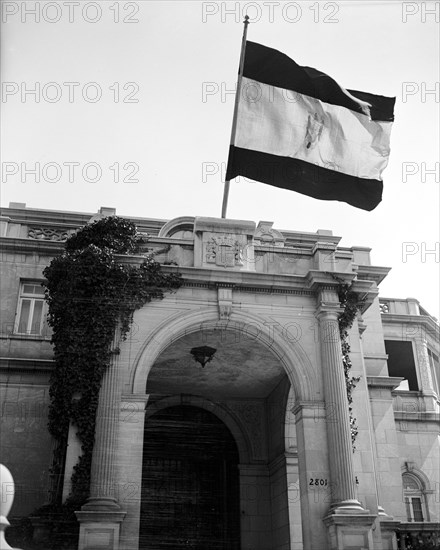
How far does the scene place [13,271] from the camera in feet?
65.0

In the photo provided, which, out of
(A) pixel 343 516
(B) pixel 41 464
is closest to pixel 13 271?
(B) pixel 41 464

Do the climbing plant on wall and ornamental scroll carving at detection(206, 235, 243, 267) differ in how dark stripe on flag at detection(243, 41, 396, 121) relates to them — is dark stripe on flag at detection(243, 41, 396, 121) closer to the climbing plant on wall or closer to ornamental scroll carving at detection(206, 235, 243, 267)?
ornamental scroll carving at detection(206, 235, 243, 267)

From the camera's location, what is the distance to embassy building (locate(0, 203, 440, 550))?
14.2m

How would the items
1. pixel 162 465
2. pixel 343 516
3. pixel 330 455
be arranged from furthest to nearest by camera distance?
pixel 162 465
pixel 330 455
pixel 343 516

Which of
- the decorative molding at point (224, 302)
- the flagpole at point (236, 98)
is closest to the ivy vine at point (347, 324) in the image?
the decorative molding at point (224, 302)

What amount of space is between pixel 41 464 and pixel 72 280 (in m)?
5.49

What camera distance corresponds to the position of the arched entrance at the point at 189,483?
61.2ft

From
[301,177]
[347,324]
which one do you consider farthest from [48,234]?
[347,324]

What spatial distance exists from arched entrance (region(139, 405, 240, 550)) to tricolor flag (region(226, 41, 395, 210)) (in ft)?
25.6

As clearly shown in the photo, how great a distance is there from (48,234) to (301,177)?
8.40m

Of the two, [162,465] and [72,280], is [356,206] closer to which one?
[72,280]

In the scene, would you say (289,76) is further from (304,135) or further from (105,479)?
(105,479)

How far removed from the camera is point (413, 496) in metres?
23.6

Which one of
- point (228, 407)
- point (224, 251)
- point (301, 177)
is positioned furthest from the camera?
point (228, 407)
